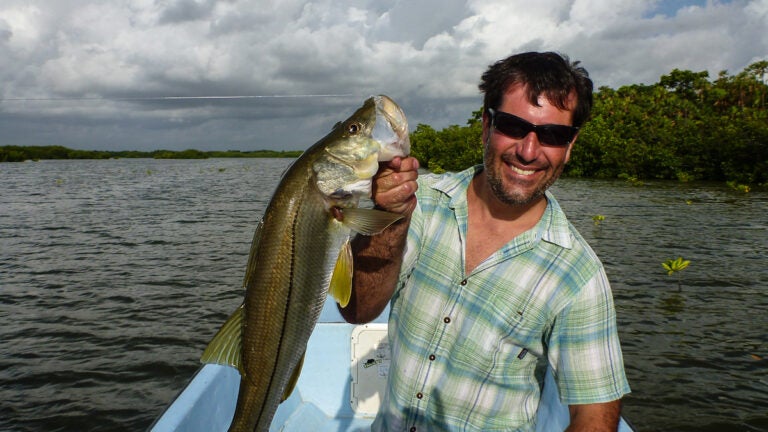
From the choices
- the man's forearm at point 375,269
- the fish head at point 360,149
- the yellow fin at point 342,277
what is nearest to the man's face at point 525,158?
the man's forearm at point 375,269

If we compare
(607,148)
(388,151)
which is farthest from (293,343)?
(607,148)

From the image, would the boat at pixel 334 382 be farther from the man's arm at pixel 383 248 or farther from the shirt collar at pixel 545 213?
the man's arm at pixel 383 248

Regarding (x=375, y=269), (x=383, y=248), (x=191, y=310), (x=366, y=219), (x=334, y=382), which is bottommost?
(x=191, y=310)

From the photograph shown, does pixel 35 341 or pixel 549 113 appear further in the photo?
pixel 35 341

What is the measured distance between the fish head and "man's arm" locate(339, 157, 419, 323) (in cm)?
7

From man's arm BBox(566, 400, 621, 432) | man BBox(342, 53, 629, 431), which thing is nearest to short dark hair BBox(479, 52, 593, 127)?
man BBox(342, 53, 629, 431)

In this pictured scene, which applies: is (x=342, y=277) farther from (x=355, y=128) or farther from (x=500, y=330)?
(x=500, y=330)

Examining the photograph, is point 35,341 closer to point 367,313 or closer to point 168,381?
point 168,381

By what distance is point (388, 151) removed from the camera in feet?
6.86

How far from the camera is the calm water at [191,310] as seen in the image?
24.5 feet

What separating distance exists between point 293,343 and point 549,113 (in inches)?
74.7

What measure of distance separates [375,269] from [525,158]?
108 centimetres

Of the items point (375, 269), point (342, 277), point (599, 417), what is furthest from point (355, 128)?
point (599, 417)

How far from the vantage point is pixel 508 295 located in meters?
2.83
